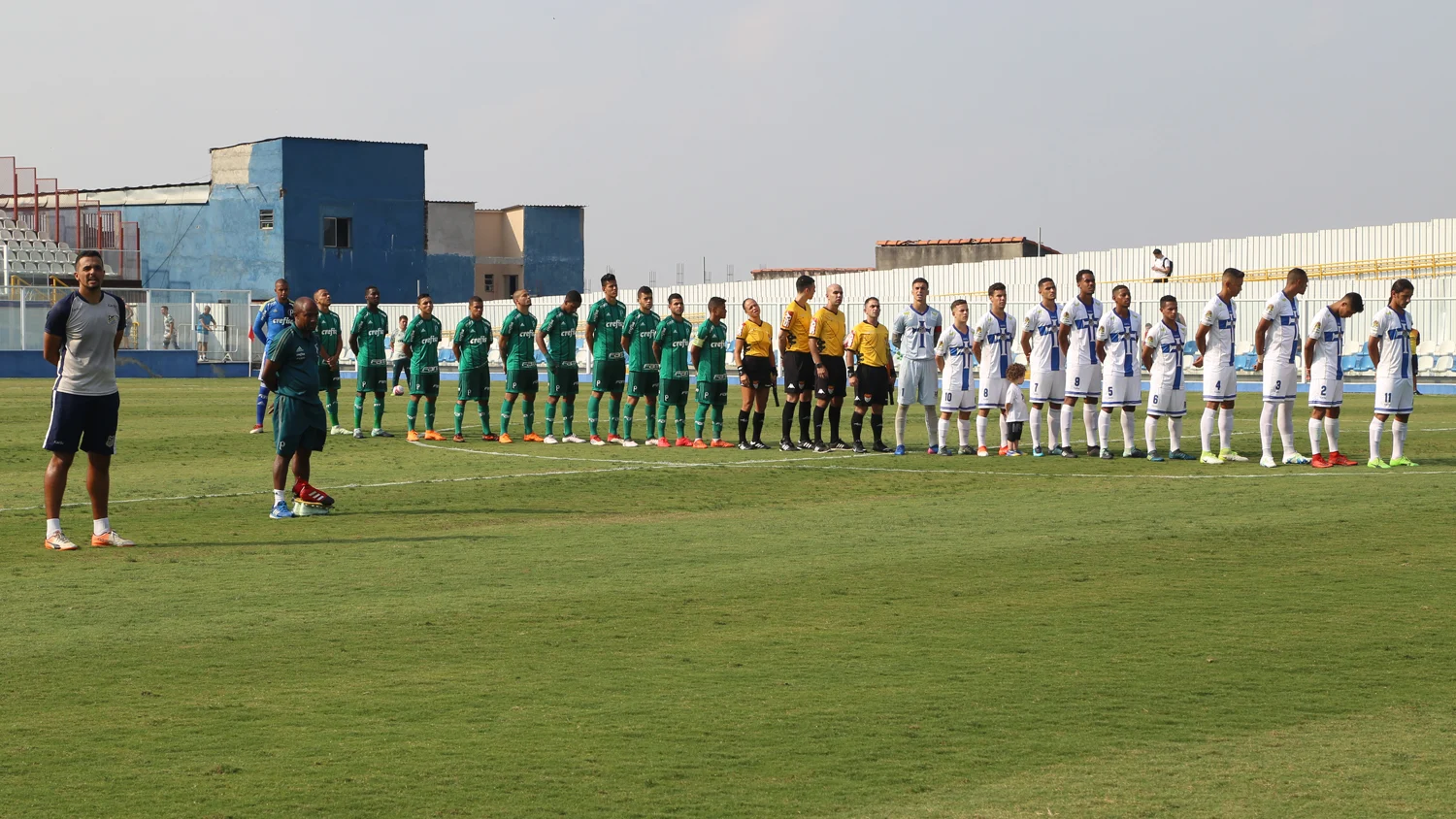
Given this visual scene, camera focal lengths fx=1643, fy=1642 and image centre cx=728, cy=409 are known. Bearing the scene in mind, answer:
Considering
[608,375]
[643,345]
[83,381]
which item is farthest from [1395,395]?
[83,381]

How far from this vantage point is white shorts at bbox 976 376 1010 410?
61.7ft

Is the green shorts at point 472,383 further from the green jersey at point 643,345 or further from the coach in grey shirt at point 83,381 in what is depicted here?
the coach in grey shirt at point 83,381

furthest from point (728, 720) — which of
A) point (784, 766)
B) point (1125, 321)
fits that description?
point (1125, 321)

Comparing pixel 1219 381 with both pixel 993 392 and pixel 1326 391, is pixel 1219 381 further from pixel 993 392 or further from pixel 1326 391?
pixel 993 392

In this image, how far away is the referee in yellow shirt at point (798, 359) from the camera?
1914 centimetres

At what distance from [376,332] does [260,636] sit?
1454 cm

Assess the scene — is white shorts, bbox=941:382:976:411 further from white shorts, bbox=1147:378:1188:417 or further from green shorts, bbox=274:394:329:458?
green shorts, bbox=274:394:329:458

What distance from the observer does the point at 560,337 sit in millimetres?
20859

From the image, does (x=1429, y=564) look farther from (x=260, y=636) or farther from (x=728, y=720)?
(x=260, y=636)

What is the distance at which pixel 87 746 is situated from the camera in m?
5.90

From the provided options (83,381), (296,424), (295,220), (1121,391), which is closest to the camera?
(83,381)

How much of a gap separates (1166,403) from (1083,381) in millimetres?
1042

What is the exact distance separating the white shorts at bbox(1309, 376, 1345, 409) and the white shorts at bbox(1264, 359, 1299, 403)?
216 mm

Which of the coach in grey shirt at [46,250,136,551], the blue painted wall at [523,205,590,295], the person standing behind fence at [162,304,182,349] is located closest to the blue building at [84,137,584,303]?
the blue painted wall at [523,205,590,295]
